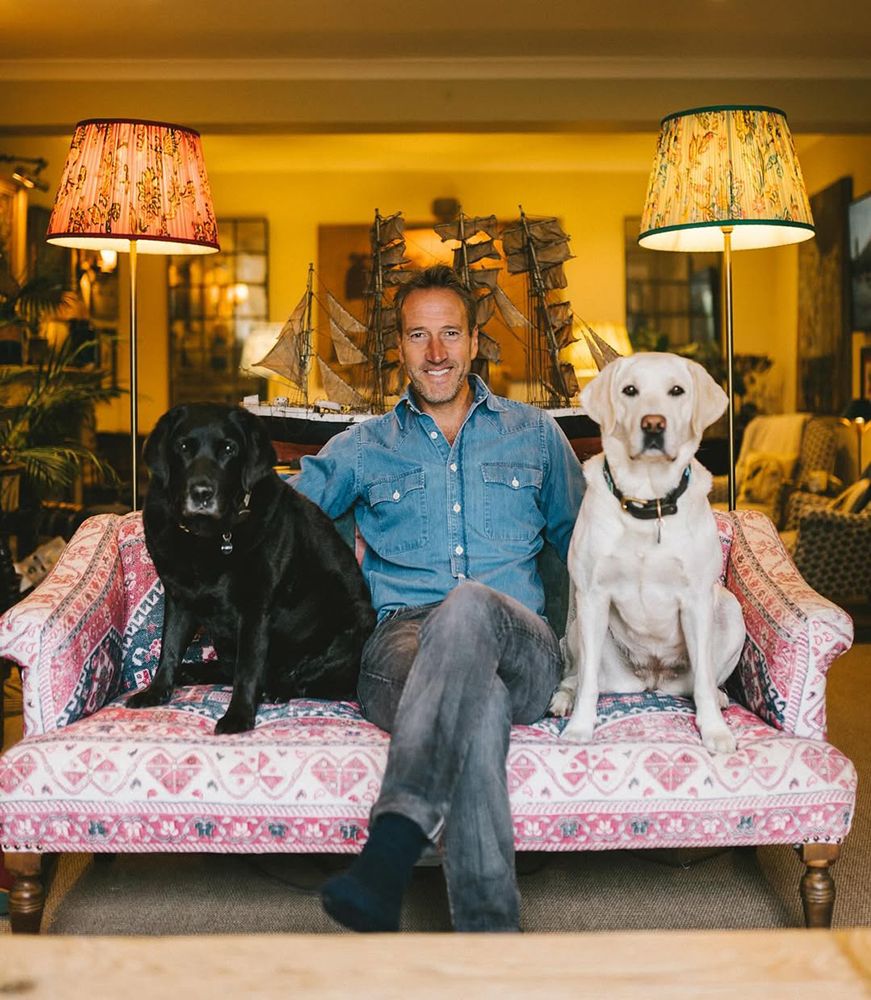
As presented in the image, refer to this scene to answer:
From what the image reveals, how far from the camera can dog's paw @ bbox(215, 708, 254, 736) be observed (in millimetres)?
2158

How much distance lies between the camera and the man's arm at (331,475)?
104 inches

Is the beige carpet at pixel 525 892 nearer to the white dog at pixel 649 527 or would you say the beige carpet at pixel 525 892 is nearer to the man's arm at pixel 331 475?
the white dog at pixel 649 527

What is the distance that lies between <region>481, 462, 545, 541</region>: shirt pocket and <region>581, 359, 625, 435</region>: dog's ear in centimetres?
37

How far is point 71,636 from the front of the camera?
2.25 m

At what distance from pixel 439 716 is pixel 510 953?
2.20 feet

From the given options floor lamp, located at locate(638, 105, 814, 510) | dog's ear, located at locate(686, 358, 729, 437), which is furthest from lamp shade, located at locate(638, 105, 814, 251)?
dog's ear, located at locate(686, 358, 729, 437)

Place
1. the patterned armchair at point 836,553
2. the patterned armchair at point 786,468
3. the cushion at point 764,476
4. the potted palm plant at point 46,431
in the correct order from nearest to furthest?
the potted palm plant at point 46,431, the patterned armchair at point 836,553, the patterned armchair at point 786,468, the cushion at point 764,476

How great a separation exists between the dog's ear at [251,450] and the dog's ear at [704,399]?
0.88 m

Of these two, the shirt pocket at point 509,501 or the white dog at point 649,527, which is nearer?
the white dog at point 649,527

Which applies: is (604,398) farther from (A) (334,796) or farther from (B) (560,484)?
(A) (334,796)

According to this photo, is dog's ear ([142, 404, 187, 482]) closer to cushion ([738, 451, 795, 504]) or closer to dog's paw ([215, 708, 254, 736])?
dog's paw ([215, 708, 254, 736])

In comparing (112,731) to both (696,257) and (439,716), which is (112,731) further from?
(696,257)

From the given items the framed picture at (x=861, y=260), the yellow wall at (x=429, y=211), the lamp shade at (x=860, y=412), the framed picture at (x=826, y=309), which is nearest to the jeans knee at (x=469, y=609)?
the lamp shade at (x=860, y=412)

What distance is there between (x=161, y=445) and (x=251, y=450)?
7.2 inches
